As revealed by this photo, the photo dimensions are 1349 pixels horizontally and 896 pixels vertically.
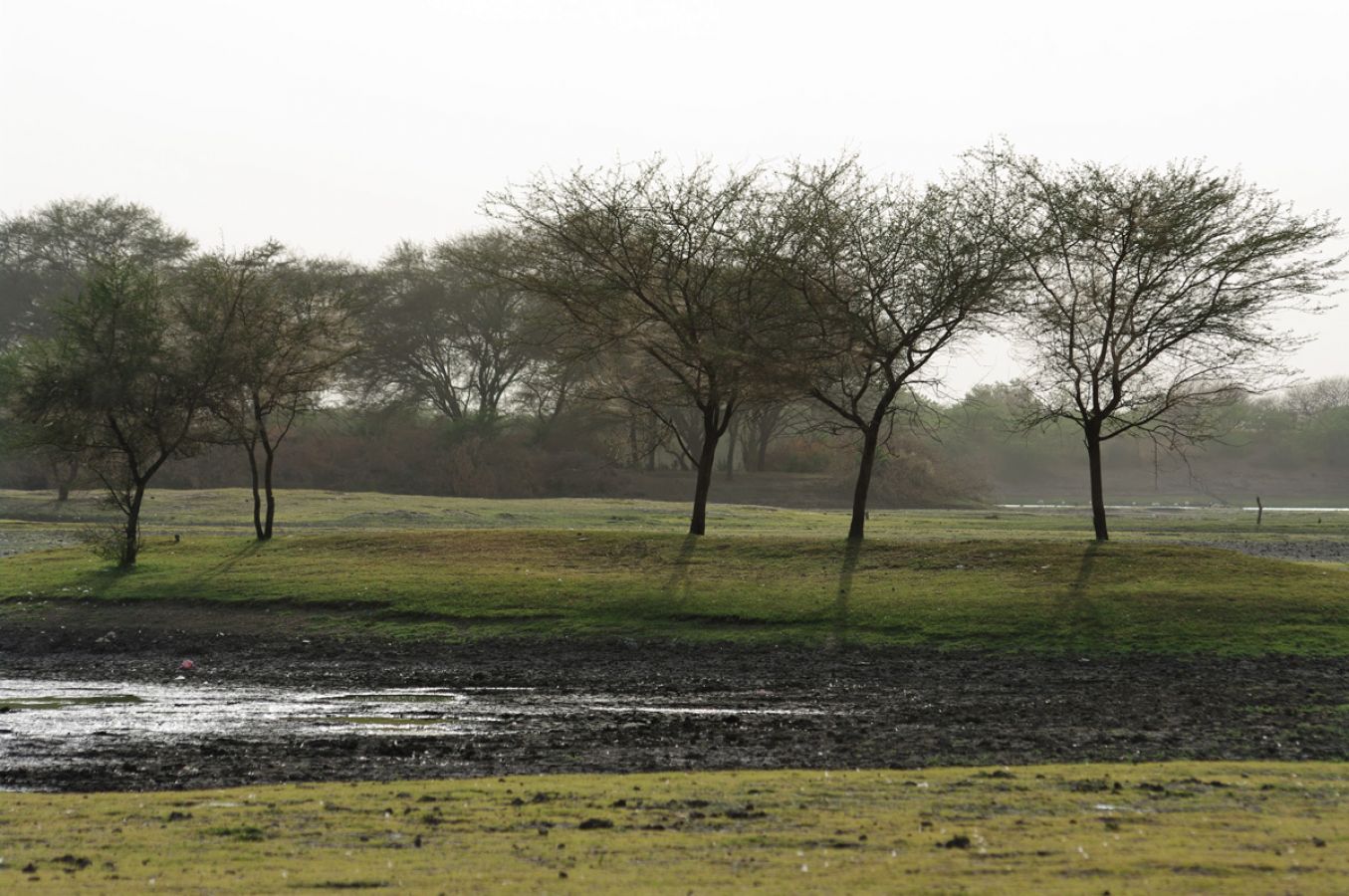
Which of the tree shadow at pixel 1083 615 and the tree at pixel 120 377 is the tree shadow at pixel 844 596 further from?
the tree at pixel 120 377

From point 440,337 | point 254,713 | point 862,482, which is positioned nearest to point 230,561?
point 254,713

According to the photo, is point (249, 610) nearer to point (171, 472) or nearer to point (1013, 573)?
point (1013, 573)

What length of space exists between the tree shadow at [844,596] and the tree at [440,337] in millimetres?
60289

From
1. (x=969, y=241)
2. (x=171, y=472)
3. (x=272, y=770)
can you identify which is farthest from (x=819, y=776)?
(x=171, y=472)

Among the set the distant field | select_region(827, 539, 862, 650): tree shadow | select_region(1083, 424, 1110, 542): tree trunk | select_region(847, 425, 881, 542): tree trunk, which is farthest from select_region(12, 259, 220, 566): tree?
select_region(1083, 424, 1110, 542): tree trunk

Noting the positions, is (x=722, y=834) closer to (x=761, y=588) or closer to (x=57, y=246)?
(x=761, y=588)

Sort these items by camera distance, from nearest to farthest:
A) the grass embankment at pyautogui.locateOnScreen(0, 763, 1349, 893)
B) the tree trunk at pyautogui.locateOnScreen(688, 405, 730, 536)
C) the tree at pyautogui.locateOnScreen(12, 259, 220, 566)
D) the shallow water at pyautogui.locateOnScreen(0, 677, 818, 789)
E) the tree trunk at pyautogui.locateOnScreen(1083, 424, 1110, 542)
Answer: the grass embankment at pyautogui.locateOnScreen(0, 763, 1349, 893)
the shallow water at pyautogui.locateOnScreen(0, 677, 818, 789)
the tree at pyautogui.locateOnScreen(12, 259, 220, 566)
the tree trunk at pyautogui.locateOnScreen(1083, 424, 1110, 542)
the tree trunk at pyautogui.locateOnScreen(688, 405, 730, 536)

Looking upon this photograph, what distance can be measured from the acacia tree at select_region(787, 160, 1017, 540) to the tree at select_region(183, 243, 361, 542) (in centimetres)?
1403

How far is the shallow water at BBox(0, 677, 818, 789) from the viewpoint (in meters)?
15.6

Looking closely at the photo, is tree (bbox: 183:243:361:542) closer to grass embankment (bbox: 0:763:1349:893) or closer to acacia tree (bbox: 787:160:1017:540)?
acacia tree (bbox: 787:160:1017:540)

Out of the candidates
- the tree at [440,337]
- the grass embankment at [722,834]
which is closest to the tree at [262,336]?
the grass embankment at [722,834]

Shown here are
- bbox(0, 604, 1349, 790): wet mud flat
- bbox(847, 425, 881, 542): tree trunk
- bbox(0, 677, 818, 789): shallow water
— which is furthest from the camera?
bbox(847, 425, 881, 542): tree trunk

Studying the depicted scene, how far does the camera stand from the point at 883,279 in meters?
35.7

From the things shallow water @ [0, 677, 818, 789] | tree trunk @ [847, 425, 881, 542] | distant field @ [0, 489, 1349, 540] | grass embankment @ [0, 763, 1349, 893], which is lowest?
shallow water @ [0, 677, 818, 789]
